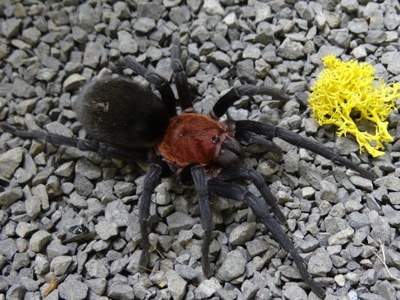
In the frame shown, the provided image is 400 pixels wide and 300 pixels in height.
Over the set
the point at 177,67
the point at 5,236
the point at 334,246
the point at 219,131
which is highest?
the point at 177,67

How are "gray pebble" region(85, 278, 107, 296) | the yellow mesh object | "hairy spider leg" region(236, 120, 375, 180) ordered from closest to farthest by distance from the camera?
1. "gray pebble" region(85, 278, 107, 296)
2. "hairy spider leg" region(236, 120, 375, 180)
3. the yellow mesh object

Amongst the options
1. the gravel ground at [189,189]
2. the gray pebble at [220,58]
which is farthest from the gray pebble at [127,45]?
the gray pebble at [220,58]

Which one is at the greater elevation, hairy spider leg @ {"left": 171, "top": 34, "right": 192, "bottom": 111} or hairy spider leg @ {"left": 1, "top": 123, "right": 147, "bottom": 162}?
hairy spider leg @ {"left": 171, "top": 34, "right": 192, "bottom": 111}

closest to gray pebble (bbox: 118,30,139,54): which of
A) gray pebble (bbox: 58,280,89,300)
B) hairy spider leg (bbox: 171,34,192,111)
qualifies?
hairy spider leg (bbox: 171,34,192,111)

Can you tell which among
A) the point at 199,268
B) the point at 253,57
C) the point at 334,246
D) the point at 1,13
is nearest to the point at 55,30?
the point at 1,13

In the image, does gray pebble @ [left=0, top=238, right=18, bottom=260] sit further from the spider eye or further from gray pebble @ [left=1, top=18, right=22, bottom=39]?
gray pebble @ [left=1, top=18, right=22, bottom=39]

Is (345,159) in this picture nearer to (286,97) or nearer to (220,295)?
(286,97)

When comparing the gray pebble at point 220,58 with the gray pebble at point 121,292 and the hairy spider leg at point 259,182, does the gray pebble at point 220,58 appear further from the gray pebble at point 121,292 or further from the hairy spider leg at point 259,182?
the gray pebble at point 121,292
